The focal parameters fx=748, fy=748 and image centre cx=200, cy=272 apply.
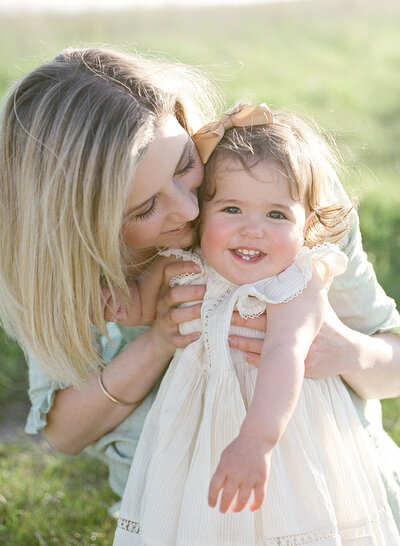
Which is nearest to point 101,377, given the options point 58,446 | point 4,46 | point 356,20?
point 58,446

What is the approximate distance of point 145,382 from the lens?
2393 mm

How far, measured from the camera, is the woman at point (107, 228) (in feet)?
6.59

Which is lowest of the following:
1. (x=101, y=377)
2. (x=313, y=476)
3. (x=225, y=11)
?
(x=225, y=11)

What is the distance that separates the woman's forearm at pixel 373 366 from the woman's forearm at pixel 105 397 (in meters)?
0.55

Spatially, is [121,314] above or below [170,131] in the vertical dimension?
below

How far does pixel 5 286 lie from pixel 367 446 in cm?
115

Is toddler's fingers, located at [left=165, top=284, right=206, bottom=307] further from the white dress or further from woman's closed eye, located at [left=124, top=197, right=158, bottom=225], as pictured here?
woman's closed eye, located at [left=124, top=197, right=158, bottom=225]

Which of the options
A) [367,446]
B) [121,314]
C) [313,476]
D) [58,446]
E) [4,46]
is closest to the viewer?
[313,476]

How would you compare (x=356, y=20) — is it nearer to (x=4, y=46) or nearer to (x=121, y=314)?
(x=4, y=46)

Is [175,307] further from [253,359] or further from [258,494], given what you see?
[258,494]

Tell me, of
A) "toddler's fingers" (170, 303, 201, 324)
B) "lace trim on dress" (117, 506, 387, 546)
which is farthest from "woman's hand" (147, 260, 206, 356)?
"lace trim on dress" (117, 506, 387, 546)

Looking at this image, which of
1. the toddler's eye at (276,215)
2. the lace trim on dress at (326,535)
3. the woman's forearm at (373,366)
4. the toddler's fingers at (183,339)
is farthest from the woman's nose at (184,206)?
the lace trim on dress at (326,535)

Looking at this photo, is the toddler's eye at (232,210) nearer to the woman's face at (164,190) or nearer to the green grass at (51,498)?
the woman's face at (164,190)

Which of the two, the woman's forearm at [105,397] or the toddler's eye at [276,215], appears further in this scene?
the woman's forearm at [105,397]
